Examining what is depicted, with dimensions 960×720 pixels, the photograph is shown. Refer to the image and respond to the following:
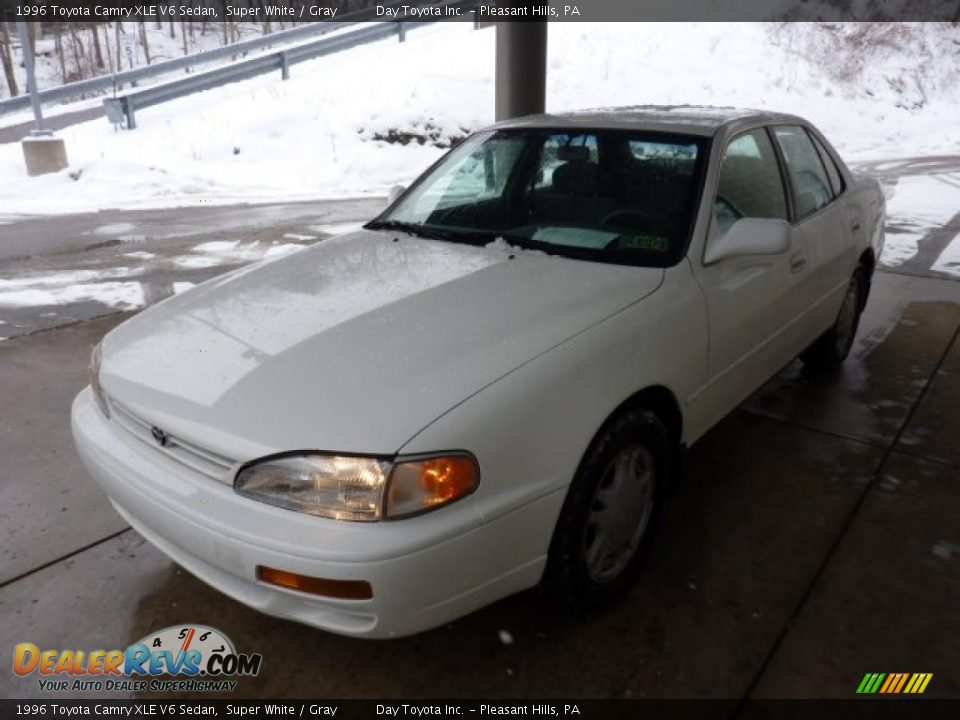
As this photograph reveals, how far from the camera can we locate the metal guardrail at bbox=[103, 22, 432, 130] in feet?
47.6

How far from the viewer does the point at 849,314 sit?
4.38 metres

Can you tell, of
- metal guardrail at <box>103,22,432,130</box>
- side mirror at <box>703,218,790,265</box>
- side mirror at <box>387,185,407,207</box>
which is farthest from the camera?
metal guardrail at <box>103,22,432,130</box>

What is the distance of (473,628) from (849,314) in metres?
3.16

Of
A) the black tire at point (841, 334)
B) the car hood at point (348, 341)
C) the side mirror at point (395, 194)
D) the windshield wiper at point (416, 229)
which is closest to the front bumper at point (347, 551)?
the car hood at point (348, 341)

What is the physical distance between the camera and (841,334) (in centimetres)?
433

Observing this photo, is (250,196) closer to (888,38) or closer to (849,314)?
(849,314)

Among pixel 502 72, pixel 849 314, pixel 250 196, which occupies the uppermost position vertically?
pixel 502 72

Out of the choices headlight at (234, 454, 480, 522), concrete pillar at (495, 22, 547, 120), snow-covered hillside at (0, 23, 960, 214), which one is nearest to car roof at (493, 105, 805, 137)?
headlight at (234, 454, 480, 522)

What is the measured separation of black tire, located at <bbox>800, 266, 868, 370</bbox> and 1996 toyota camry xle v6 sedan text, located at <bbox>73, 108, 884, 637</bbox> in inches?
31.9

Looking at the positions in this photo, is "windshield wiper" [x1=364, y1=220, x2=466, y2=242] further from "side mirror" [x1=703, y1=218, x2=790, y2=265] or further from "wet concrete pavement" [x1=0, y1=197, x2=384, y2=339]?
"wet concrete pavement" [x1=0, y1=197, x2=384, y2=339]

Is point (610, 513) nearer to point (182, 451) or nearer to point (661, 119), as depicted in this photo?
point (182, 451)

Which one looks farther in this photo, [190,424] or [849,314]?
[849,314]

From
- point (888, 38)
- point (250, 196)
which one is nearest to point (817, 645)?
point (250, 196)

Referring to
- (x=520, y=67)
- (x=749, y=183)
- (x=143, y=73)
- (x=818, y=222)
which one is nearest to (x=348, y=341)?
(x=749, y=183)
